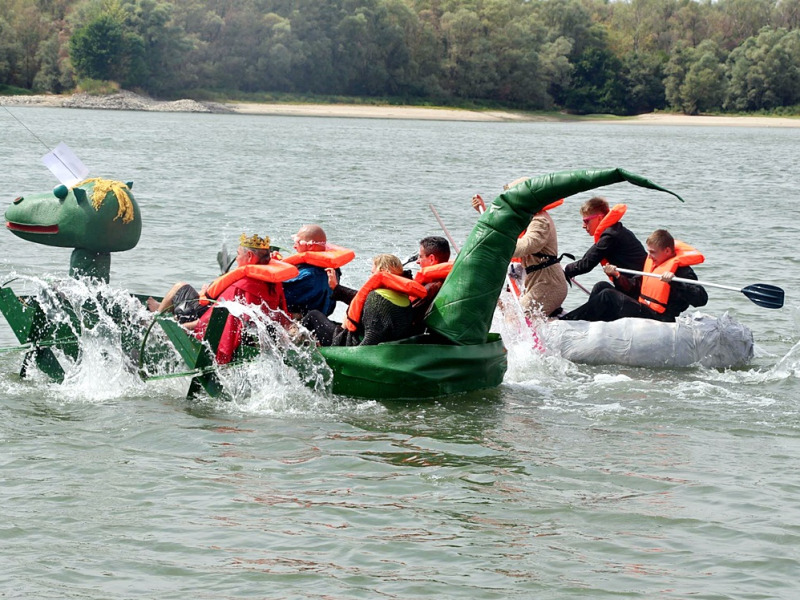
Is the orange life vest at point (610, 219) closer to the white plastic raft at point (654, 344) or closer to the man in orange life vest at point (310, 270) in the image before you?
the white plastic raft at point (654, 344)

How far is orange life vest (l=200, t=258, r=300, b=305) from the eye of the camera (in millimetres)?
9328

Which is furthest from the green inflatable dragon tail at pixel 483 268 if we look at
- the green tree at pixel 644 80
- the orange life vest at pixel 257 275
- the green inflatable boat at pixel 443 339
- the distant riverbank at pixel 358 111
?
the green tree at pixel 644 80

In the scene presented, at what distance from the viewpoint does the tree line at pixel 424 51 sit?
7881 centimetres

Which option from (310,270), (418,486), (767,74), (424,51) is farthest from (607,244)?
(767,74)

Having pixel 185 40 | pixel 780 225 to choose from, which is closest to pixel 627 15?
pixel 185 40

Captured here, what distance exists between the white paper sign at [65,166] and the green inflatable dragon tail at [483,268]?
123 inches

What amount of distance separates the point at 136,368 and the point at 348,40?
8197 centimetres

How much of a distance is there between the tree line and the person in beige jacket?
69.5m

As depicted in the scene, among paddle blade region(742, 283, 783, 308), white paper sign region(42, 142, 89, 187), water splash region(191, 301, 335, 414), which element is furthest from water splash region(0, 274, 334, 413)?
paddle blade region(742, 283, 783, 308)

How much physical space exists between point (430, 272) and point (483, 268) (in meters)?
0.57

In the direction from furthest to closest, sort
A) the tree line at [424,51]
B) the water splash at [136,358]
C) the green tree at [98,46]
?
the tree line at [424,51] < the green tree at [98,46] < the water splash at [136,358]

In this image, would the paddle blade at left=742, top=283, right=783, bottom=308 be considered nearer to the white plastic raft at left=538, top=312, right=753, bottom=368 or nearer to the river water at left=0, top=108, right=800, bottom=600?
the white plastic raft at left=538, top=312, right=753, bottom=368

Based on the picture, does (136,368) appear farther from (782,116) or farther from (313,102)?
(782,116)

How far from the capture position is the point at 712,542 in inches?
275
